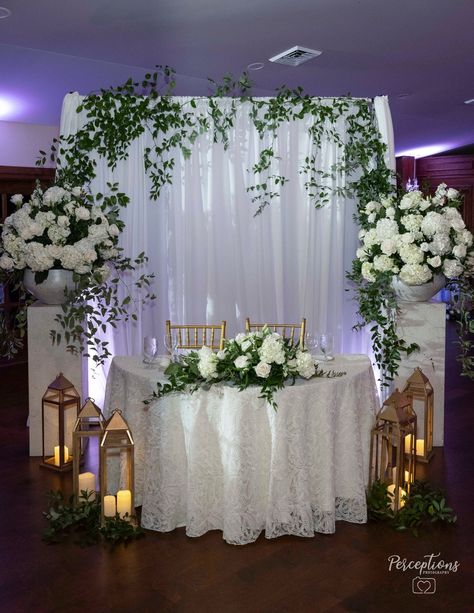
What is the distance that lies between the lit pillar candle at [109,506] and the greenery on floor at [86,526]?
31 mm

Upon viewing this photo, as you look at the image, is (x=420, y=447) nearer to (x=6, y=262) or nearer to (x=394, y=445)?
(x=394, y=445)

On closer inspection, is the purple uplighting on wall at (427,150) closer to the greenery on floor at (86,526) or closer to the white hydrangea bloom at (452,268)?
the white hydrangea bloom at (452,268)

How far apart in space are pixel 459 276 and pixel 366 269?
0.61 metres

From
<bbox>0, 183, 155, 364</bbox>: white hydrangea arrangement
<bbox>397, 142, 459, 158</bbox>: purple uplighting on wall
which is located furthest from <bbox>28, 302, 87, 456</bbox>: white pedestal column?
<bbox>397, 142, 459, 158</bbox>: purple uplighting on wall

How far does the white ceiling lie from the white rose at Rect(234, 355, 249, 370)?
82.1 inches

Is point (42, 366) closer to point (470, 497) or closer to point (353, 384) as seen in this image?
point (353, 384)

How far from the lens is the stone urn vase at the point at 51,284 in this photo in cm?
415

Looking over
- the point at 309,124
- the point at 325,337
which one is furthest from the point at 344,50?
the point at 325,337

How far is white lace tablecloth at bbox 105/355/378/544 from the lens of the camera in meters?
3.16

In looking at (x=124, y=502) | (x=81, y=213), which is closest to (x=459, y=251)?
(x=81, y=213)

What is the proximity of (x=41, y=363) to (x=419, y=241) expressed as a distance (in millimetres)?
2496

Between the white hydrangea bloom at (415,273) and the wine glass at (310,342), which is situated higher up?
the white hydrangea bloom at (415,273)

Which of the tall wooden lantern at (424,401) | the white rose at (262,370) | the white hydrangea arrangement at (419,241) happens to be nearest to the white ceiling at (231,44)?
the white hydrangea arrangement at (419,241)

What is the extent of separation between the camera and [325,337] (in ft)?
12.1
